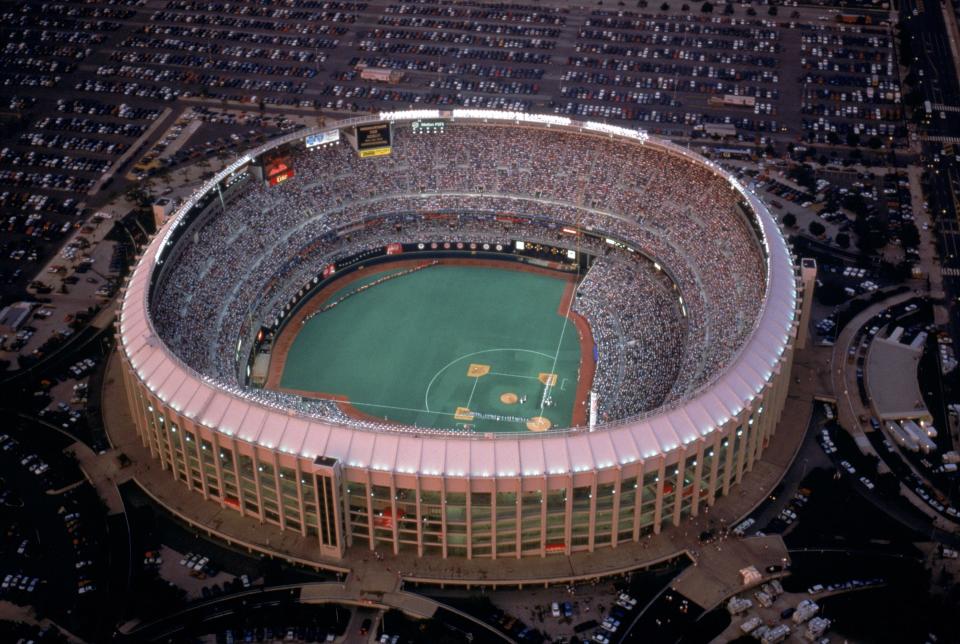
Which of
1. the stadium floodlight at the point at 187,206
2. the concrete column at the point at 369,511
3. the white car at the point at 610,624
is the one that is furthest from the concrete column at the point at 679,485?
the stadium floodlight at the point at 187,206

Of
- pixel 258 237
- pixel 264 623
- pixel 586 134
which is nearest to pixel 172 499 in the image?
pixel 264 623

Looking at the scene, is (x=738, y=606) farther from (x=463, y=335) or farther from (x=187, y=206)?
(x=187, y=206)

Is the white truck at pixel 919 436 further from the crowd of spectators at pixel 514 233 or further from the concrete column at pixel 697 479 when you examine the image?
the concrete column at pixel 697 479

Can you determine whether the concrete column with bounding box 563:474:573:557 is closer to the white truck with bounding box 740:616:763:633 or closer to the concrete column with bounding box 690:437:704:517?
the concrete column with bounding box 690:437:704:517

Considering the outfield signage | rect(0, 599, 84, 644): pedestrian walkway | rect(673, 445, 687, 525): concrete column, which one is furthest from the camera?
the outfield signage

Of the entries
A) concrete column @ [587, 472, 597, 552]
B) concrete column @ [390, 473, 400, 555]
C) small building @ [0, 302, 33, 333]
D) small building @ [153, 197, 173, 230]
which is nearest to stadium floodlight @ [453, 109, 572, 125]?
small building @ [153, 197, 173, 230]

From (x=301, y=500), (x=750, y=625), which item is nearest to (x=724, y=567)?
(x=750, y=625)

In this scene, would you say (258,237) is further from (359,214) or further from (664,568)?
(664,568)

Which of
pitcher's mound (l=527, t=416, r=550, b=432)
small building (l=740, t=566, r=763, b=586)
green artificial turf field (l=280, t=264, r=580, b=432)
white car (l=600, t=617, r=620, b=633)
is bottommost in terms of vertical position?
green artificial turf field (l=280, t=264, r=580, b=432)
